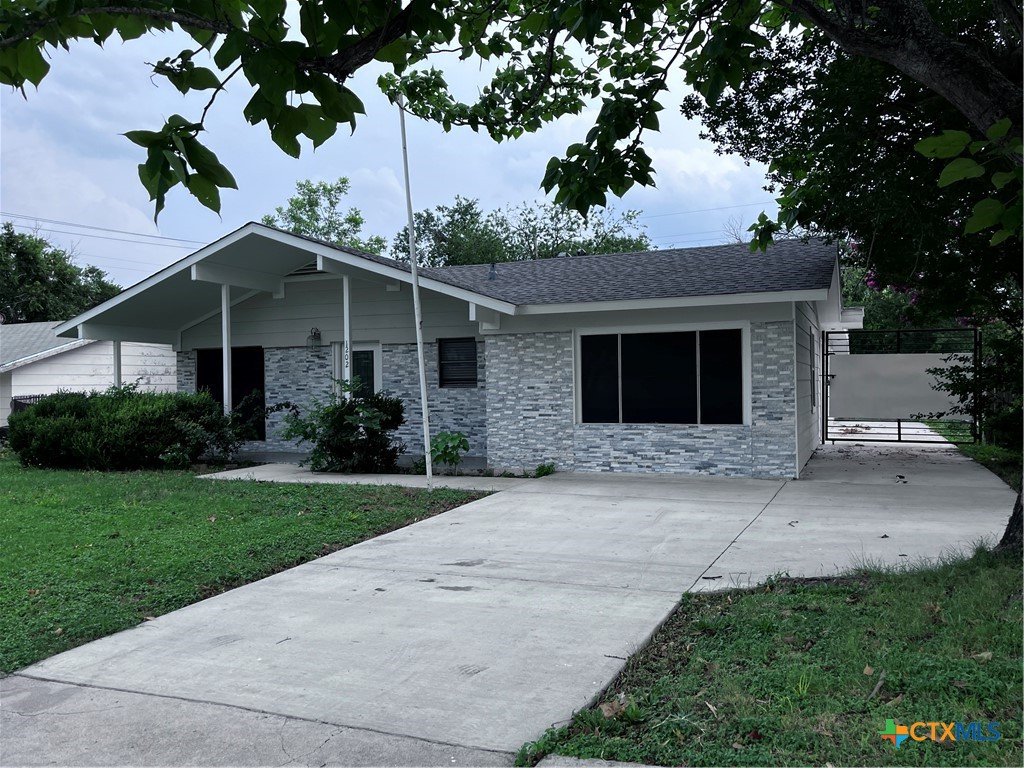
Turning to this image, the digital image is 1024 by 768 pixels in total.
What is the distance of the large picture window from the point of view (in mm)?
12188

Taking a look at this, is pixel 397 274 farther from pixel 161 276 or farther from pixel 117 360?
pixel 117 360

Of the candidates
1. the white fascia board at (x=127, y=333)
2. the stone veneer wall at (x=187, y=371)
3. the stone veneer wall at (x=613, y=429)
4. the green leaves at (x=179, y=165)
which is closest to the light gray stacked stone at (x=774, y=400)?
the stone veneer wall at (x=613, y=429)

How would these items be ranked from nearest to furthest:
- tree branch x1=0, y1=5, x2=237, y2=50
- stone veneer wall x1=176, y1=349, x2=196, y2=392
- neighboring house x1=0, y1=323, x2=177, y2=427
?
tree branch x1=0, y1=5, x2=237, y2=50 → stone veneer wall x1=176, y1=349, x2=196, y2=392 → neighboring house x1=0, y1=323, x2=177, y2=427

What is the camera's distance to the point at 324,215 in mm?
47188

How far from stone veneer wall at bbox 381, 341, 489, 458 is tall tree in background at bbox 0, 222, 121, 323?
21638 millimetres

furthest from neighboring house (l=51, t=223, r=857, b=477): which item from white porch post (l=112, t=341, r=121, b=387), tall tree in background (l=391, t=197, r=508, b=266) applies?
tall tree in background (l=391, t=197, r=508, b=266)

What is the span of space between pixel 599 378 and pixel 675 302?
1.89 metres

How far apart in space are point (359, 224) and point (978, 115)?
4389 cm

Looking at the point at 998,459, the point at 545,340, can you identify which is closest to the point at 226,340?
the point at 545,340

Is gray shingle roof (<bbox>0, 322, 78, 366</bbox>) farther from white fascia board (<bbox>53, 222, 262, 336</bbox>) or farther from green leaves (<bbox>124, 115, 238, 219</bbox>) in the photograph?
green leaves (<bbox>124, 115, 238, 219</bbox>)

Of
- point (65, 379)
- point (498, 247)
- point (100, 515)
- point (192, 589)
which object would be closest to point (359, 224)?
point (498, 247)

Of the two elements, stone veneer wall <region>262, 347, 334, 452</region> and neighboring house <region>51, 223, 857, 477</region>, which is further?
stone veneer wall <region>262, 347, 334, 452</region>

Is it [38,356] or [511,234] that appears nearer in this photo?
[38,356]

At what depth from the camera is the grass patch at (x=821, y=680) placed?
3330 millimetres
